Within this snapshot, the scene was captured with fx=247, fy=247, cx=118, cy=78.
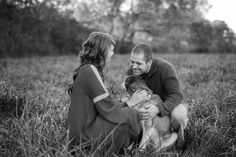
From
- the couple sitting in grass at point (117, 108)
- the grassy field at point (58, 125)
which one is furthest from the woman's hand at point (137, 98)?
the grassy field at point (58, 125)

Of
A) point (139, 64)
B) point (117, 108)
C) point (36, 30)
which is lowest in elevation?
point (117, 108)

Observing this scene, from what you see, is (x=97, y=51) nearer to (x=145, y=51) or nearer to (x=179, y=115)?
(x=145, y=51)

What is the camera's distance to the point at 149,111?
293 cm

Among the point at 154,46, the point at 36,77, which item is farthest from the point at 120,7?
the point at 36,77

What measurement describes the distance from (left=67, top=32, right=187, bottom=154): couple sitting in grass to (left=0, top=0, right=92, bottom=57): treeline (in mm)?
6608

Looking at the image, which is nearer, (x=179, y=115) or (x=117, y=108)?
(x=117, y=108)

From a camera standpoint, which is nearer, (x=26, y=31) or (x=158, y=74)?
(x=158, y=74)

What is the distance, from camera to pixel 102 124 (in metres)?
2.70

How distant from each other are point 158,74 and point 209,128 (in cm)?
104

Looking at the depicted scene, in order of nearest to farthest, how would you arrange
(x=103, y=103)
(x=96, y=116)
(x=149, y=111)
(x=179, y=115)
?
(x=103, y=103) < (x=96, y=116) < (x=149, y=111) < (x=179, y=115)

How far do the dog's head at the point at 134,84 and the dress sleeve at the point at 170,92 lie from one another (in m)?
0.25

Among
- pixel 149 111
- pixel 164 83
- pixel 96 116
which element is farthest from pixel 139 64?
pixel 96 116

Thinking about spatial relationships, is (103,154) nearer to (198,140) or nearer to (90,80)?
(90,80)

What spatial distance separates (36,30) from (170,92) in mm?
14225
